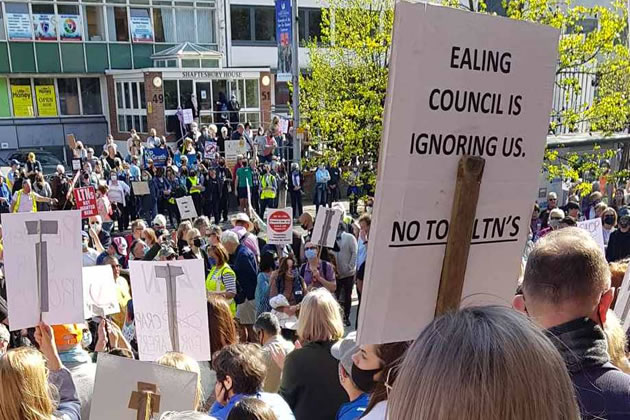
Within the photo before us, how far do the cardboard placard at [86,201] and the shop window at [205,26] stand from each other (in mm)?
20523

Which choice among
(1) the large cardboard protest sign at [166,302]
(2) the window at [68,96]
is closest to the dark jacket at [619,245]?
(1) the large cardboard protest sign at [166,302]

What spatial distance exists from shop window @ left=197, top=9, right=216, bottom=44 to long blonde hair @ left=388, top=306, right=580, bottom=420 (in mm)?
31513

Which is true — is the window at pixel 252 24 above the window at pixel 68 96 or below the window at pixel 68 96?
above

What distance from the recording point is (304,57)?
31.9 metres

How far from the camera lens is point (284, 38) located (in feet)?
59.3

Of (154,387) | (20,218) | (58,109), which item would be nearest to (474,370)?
(154,387)

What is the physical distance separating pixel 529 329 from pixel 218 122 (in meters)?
26.0

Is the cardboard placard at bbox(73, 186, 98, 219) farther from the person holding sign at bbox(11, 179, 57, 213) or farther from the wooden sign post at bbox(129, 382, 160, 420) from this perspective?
the wooden sign post at bbox(129, 382, 160, 420)

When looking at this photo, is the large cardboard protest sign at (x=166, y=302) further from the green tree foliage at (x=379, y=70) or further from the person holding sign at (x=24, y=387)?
the green tree foliage at (x=379, y=70)

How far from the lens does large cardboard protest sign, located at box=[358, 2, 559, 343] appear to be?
5.97ft

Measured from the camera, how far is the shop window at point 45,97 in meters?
28.5

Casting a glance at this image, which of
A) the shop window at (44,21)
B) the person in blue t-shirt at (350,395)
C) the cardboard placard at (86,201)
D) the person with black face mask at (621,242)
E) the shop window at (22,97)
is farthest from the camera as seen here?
the shop window at (22,97)

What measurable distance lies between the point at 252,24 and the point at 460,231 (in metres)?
31.5

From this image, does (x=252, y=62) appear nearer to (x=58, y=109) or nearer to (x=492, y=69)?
(x=58, y=109)
